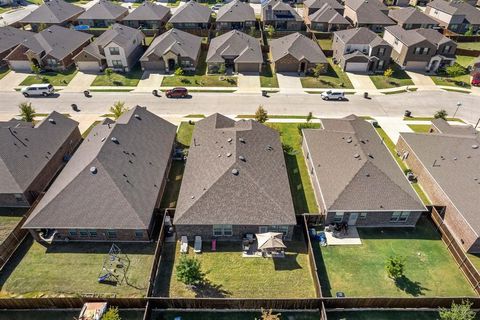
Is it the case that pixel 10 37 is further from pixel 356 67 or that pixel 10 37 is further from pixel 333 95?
pixel 356 67

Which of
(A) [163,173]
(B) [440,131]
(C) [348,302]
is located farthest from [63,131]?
(B) [440,131]

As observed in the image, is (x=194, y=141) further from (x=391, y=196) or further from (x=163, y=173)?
(x=391, y=196)

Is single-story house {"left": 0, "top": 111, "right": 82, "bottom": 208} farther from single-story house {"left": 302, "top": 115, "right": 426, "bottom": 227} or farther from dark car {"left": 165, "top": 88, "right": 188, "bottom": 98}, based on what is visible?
single-story house {"left": 302, "top": 115, "right": 426, "bottom": 227}

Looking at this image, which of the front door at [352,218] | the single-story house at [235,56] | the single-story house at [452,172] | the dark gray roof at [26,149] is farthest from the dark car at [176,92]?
the front door at [352,218]

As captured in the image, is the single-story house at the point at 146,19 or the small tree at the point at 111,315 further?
the single-story house at the point at 146,19

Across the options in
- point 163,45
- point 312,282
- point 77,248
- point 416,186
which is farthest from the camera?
point 163,45

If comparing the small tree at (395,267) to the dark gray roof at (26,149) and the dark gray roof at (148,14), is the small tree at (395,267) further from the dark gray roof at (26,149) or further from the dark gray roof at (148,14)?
the dark gray roof at (148,14)
